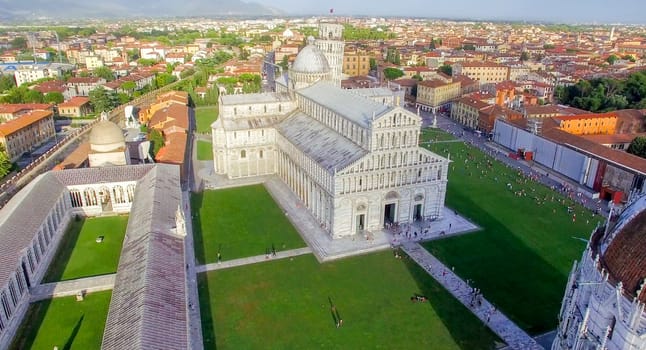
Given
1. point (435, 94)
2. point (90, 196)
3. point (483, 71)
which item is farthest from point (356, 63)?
point (90, 196)

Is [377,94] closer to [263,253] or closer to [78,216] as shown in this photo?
[263,253]

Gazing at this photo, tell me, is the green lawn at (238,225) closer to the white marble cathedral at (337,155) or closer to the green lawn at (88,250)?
the white marble cathedral at (337,155)

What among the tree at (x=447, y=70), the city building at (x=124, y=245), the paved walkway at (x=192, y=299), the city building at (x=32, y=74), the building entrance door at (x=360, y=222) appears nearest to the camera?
the city building at (x=124, y=245)

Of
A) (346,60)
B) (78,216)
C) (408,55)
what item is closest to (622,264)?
(78,216)

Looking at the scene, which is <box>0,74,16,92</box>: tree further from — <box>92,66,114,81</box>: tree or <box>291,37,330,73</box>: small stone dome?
<box>291,37,330,73</box>: small stone dome

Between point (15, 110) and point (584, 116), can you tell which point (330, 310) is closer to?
point (584, 116)

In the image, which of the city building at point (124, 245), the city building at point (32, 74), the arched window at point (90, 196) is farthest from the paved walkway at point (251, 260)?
the city building at point (32, 74)
